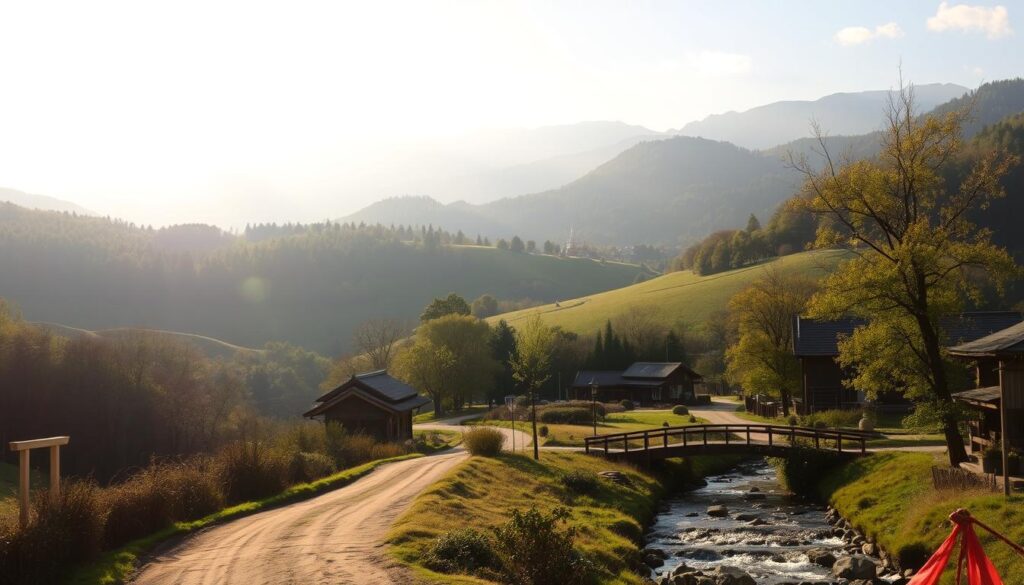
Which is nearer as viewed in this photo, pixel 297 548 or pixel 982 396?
pixel 297 548

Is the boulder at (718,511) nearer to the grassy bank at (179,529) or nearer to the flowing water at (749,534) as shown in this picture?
the flowing water at (749,534)

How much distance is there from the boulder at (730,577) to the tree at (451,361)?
6087cm

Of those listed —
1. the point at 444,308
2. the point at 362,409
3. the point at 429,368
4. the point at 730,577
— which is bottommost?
the point at 730,577

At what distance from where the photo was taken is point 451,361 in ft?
274

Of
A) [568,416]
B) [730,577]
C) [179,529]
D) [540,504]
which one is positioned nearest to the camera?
[179,529]

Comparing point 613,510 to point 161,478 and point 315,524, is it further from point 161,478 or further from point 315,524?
point 161,478

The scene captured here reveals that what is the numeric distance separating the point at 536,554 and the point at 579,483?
51.3ft

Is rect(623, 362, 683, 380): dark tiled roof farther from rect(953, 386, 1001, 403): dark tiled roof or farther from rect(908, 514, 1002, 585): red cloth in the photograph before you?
rect(908, 514, 1002, 585): red cloth

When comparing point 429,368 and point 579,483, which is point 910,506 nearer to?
point 579,483

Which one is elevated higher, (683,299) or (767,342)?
(683,299)

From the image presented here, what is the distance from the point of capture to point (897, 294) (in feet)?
96.6

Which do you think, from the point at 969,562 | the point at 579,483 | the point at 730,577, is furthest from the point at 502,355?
the point at 969,562

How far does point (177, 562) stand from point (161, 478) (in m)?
6.13

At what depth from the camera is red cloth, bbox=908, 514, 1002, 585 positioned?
316 inches
